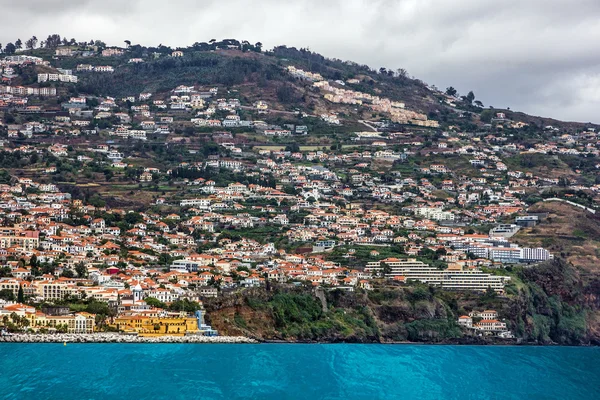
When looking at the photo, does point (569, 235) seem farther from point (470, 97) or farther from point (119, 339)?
point (470, 97)

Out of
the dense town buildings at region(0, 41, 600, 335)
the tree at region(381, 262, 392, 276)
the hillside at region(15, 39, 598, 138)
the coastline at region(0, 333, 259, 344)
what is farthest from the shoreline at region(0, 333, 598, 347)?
the hillside at region(15, 39, 598, 138)

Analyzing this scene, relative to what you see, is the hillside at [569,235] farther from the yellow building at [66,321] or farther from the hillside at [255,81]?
the hillside at [255,81]

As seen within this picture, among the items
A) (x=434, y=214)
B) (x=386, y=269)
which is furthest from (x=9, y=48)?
(x=386, y=269)

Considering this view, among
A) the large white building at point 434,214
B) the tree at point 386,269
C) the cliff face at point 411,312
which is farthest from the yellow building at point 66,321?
the large white building at point 434,214

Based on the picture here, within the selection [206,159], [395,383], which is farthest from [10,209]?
[395,383]

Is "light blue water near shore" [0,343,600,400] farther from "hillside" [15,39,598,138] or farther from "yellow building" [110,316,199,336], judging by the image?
"hillside" [15,39,598,138]

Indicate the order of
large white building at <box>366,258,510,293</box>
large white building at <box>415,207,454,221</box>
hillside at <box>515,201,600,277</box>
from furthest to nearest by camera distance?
large white building at <box>415,207,454,221</box>
hillside at <box>515,201,600,277</box>
large white building at <box>366,258,510,293</box>

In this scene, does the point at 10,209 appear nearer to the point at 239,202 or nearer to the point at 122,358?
the point at 239,202
